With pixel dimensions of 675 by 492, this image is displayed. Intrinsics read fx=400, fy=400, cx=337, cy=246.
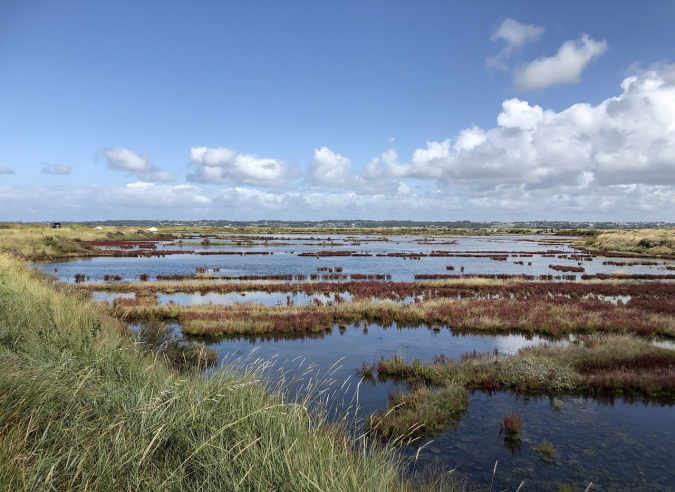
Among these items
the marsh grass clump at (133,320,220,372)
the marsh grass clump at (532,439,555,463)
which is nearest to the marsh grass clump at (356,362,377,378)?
the marsh grass clump at (133,320,220,372)

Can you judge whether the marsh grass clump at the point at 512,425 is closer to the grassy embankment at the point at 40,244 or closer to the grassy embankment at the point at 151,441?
the grassy embankment at the point at 151,441

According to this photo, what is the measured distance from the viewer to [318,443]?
18.1ft

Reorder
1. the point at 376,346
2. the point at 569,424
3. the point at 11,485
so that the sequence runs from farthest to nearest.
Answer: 1. the point at 376,346
2. the point at 569,424
3. the point at 11,485

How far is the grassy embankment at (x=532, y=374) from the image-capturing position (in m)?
11.3

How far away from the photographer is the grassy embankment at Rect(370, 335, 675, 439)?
11305 mm

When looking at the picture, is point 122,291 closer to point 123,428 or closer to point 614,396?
point 123,428

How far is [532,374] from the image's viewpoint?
1317 cm

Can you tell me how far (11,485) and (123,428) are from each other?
1.46m

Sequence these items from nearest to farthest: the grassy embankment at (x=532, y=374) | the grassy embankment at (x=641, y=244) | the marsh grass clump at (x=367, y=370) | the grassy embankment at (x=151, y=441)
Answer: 1. the grassy embankment at (x=151, y=441)
2. the grassy embankment at (x=532, y=374)
3. the marsh grass clump at (x=367, y=370)
4. the grassy embankment at (x=641, y=244)

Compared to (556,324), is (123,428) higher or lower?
higher

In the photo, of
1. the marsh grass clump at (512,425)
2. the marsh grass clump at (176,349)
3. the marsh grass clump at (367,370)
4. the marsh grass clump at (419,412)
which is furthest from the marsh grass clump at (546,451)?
the marsh grass clump at (176,349)

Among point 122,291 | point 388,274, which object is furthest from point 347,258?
point 122,291

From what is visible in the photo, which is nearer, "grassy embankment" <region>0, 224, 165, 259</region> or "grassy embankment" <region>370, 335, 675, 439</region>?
"grassy embankment" <region>370, 335, 675, 439</region>

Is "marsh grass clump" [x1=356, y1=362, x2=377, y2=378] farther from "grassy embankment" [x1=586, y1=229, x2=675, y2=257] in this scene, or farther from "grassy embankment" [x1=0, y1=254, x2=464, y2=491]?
"grassy embankment" [x1=586, y1=229, x2=675, y2=257]
